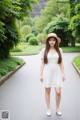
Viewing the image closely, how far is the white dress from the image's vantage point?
21.4 ft

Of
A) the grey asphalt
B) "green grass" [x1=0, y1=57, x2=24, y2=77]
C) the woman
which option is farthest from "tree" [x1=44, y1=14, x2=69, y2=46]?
the woman

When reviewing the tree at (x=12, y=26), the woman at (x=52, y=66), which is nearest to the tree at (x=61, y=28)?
the tree at (x=12, y=26)

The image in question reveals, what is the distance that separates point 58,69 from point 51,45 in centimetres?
54

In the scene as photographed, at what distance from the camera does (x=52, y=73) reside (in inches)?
257

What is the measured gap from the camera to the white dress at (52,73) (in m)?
6.53

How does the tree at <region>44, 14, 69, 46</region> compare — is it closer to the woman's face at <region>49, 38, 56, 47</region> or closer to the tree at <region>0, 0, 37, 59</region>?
the tree at <region>0, 0, 37, 59</region>

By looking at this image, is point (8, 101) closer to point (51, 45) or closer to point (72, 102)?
point (72, 102)

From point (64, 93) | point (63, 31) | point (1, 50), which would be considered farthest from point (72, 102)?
point (63, 31)

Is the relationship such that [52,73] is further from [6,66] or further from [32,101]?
[6,66]

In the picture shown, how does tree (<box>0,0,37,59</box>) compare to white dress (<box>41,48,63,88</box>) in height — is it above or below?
above

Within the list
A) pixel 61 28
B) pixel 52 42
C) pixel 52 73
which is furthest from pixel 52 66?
pixel 61 28

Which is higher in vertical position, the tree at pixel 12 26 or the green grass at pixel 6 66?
the tree at pixel 12 26

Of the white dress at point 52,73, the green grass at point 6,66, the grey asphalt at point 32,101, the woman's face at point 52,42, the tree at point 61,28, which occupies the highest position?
the tree at point 61,28

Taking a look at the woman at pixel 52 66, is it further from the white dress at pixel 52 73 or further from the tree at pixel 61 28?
the tree at pixel 61 28
